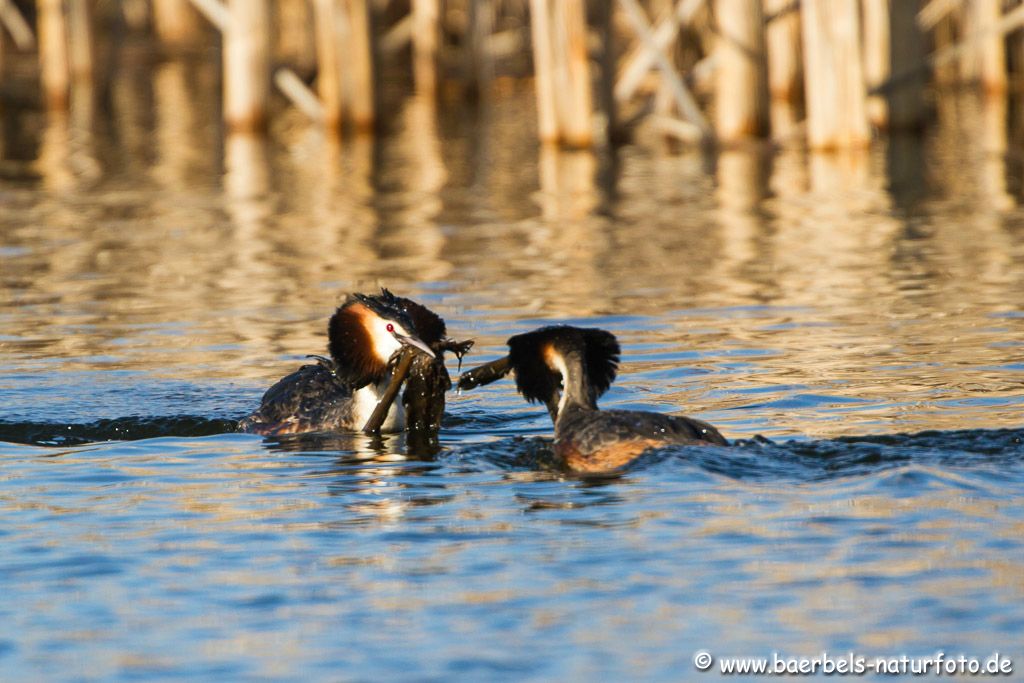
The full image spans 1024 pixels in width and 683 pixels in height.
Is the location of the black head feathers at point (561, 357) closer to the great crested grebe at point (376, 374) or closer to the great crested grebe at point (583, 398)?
the great crested grebe at point (583, 398)

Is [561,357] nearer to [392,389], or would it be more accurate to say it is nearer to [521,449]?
[521,449]

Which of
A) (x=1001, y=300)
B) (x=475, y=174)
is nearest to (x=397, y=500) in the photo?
(x=1001, y=300)

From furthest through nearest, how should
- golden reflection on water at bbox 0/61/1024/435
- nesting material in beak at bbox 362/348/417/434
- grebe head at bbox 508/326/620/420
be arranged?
golden reflection on water at bbox 0/61/1024/435 < nesting material in beak at bbox 362/348/417/434 < grebe head at bbox 508/326/620/420

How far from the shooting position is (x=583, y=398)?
28.0 feet

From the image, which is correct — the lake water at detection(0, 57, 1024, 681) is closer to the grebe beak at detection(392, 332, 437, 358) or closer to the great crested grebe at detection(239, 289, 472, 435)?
the great crested grebe at detection(239, 289, 472, 435)

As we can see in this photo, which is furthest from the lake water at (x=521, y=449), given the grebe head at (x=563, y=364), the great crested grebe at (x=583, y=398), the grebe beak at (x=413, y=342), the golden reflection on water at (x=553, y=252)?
the grebe beak at (x=413, y=342)

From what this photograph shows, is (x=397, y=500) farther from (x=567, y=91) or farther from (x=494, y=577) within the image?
(x=567, y=91)

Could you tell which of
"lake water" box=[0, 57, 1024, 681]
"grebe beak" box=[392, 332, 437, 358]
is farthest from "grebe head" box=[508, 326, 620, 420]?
"grebe beak" box=[392, 332, 437, 358]

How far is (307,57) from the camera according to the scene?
107 ft

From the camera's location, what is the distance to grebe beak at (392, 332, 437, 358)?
881 cm

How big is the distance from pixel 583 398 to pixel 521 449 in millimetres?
403

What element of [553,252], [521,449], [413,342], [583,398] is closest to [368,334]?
[413,342]

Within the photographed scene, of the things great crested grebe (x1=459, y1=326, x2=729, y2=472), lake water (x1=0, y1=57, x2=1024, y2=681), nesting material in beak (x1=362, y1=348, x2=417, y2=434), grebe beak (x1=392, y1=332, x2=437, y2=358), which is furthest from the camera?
nesting material in beak (x1=362, y1=348, x2=417, y2=434)

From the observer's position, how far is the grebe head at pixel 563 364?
28.1ft
